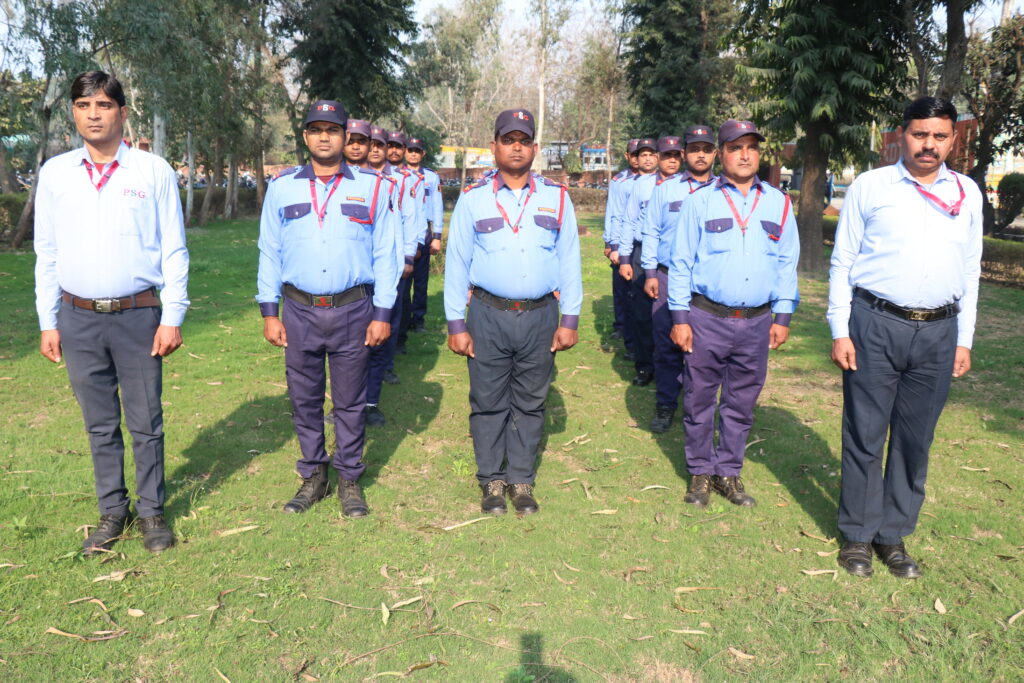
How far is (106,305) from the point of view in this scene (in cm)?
420

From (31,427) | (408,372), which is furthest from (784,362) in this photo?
(31,427)

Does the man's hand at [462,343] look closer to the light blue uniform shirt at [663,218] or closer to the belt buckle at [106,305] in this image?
the belt buckle at [106,305]

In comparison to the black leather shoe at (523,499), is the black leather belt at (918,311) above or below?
above

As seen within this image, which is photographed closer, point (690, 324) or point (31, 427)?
point (690, 324)

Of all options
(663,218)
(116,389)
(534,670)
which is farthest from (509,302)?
(663,218)

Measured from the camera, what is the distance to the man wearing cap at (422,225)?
30.7 feet

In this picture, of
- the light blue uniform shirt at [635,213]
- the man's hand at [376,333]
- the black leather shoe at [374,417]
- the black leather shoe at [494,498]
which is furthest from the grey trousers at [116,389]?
the light blue uniform shirt at [635,213]

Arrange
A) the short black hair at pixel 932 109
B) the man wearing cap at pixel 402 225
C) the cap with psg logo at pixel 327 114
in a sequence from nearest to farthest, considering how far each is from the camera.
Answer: the short black hair at pixel 932 109
the cap with psg logo at pixel 327 114
the man wearing cap at pixel 402 225

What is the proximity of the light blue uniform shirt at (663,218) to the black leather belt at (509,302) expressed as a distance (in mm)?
2552

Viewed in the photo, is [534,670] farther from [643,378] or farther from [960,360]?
[643,378]

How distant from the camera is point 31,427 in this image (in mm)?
6551

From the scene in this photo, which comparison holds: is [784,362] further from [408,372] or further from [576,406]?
[408,372]

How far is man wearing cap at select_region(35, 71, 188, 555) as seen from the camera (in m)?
4.15

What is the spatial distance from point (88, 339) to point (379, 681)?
2.41m
